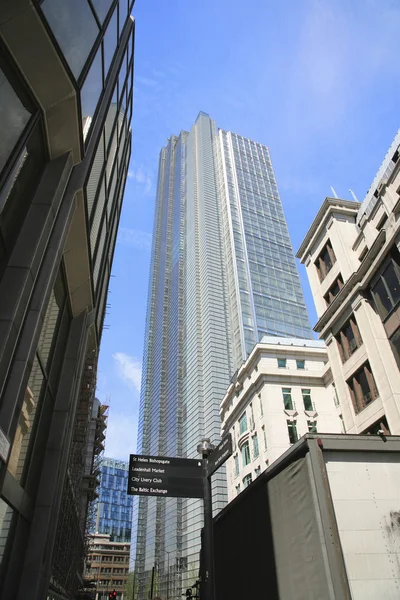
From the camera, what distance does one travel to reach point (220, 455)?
10.8m

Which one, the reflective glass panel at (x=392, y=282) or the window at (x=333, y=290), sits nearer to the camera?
the reflective glass panel at (x=392, y=282)

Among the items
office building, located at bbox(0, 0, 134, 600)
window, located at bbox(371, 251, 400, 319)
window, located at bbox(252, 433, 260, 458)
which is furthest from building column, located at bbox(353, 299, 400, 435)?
window, located at bbox(252, 433, 260, 458)

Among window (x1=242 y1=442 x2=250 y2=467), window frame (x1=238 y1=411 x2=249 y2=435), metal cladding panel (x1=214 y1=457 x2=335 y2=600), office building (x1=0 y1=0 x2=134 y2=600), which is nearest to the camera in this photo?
metal cladding panel (x1=214 y1=457 x2=335 y2=600)

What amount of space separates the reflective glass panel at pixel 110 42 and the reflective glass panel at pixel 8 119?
212 inches

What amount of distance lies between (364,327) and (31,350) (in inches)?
754

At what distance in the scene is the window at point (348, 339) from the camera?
920 inches

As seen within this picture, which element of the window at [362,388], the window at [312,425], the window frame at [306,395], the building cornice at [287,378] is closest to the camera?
the window at [362,388]

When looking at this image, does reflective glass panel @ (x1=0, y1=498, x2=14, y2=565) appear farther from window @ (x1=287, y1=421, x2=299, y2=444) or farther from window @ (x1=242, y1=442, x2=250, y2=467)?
window @ (x1=242, y1=442, x2=250, y2=467)

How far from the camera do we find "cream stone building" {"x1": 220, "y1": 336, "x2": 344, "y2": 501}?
40.2 meters

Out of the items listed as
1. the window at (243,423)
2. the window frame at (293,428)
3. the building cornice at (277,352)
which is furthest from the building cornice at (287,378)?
the window frame at (293,428)

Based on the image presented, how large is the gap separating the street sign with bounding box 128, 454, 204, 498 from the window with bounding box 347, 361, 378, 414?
13677 mm

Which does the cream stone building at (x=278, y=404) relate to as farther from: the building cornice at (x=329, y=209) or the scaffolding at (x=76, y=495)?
the building cornice at (x=329, y=209)

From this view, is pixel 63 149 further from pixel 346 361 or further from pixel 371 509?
pixel 346 361

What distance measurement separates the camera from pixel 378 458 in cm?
682
